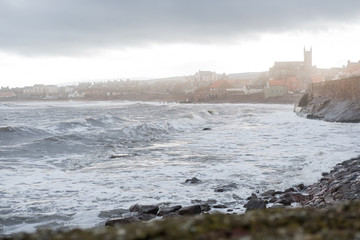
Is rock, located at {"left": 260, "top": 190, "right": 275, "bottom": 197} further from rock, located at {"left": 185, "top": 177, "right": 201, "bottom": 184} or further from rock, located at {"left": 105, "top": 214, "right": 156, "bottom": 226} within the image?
rock, located at {"left": 105, "top": 214, "right": 156, "bottom": 226}

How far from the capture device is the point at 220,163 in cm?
1496

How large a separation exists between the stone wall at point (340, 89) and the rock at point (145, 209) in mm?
29540

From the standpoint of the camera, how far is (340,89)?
38.8 metres

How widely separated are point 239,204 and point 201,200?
39.3 inches

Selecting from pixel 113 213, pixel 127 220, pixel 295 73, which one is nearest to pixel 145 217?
pixel 127 220

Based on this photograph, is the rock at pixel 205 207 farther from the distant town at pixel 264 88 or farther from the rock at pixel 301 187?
the distant town at pixel 264 88

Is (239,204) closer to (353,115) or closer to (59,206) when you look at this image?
(59,206)

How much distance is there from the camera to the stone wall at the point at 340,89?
3434 centimetres

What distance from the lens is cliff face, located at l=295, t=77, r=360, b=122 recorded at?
3250cm

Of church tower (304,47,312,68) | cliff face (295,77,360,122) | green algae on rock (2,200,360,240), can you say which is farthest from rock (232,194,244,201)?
church tower (304,47,312,68)

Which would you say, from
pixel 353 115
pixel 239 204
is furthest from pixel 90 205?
pixel 353 115

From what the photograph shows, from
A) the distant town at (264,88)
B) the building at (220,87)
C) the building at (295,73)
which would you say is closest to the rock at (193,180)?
the distant town at (264,88)

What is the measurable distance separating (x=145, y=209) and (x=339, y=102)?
3388cm

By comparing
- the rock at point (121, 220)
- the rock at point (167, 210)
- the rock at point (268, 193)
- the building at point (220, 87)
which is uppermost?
the building at point (220, 87)
